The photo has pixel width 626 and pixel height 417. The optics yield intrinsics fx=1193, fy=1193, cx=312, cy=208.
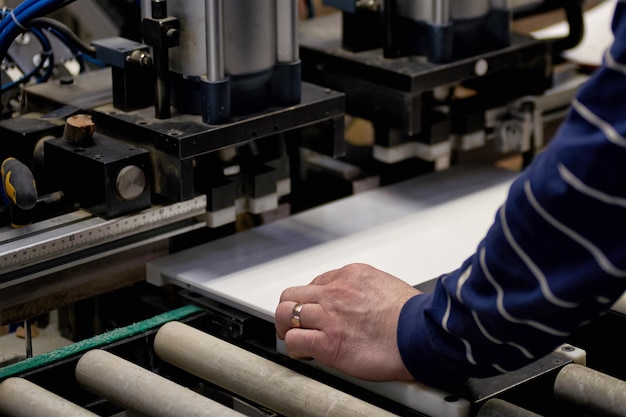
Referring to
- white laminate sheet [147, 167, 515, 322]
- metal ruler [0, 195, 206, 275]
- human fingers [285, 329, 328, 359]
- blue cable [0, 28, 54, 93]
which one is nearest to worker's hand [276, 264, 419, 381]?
human fingers [285, 329, 328, 359]

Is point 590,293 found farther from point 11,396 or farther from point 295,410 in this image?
point 11,396

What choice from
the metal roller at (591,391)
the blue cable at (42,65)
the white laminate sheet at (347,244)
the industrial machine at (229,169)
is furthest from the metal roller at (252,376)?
the blue cable at (42,65)

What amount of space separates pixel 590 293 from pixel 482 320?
140mm

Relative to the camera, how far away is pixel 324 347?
60.7 inches

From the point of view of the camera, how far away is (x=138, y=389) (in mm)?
1536

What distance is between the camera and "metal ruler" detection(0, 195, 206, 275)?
1659 mm

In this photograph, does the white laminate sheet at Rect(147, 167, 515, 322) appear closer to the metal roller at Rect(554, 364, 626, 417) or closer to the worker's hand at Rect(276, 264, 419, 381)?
the worker's hand at Rect(276, 264, 419, 381)

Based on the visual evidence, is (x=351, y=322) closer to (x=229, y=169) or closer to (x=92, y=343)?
(x=92, y=343)

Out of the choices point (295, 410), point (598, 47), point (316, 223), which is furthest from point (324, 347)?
point (598, 47)

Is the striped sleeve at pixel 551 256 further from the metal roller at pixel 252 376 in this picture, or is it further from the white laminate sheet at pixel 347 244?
the white laminate sheet at pixel 347 244

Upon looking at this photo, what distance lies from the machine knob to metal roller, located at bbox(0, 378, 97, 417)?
32cm

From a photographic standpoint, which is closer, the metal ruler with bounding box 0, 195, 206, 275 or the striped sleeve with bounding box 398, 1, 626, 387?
the striped sleeve with bounding box 398, 1, 626, 387

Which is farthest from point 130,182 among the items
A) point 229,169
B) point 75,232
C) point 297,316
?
point 297,316

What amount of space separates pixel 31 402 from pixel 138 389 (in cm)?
13
